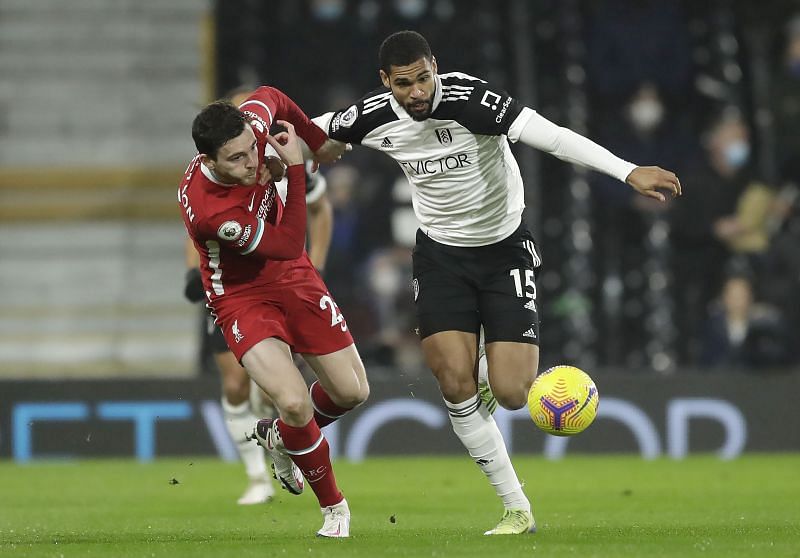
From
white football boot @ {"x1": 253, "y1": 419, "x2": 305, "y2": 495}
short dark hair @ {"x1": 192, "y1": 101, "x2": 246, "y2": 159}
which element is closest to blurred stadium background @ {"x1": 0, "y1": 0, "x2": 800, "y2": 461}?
white football boot @ {"x1": 253, "y1": 419, "x2": 305, "y2": 495}

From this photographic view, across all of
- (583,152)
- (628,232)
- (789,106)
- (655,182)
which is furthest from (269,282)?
(789,106)

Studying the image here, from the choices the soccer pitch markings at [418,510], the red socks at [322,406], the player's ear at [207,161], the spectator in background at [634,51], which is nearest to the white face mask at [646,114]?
the spectator in background at [634,51]

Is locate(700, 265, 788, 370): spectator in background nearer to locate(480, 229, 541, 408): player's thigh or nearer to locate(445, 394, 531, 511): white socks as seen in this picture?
locate(480, 229, 541, 408): player's thigh

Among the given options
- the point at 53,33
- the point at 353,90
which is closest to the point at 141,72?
the point at 53,33

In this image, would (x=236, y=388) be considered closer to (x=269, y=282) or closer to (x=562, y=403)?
(x=269, y=282)

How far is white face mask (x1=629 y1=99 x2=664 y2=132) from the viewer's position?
14938 mm

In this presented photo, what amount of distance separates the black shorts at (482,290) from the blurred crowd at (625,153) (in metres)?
6.00

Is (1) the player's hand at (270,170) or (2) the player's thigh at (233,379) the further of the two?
(2) the player's thigh at (233,379)

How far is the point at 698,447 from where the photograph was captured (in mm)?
12930

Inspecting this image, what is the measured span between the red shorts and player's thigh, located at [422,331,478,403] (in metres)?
0.43

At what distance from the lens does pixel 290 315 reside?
7039mm

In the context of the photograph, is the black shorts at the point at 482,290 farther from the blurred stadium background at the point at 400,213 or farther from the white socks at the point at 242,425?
the blurred stadium background at the point at 400,213

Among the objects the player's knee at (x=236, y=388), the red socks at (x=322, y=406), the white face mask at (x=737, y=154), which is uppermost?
the white face mask at (x=737, y=154)

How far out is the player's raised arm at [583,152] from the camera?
20.6 feet
